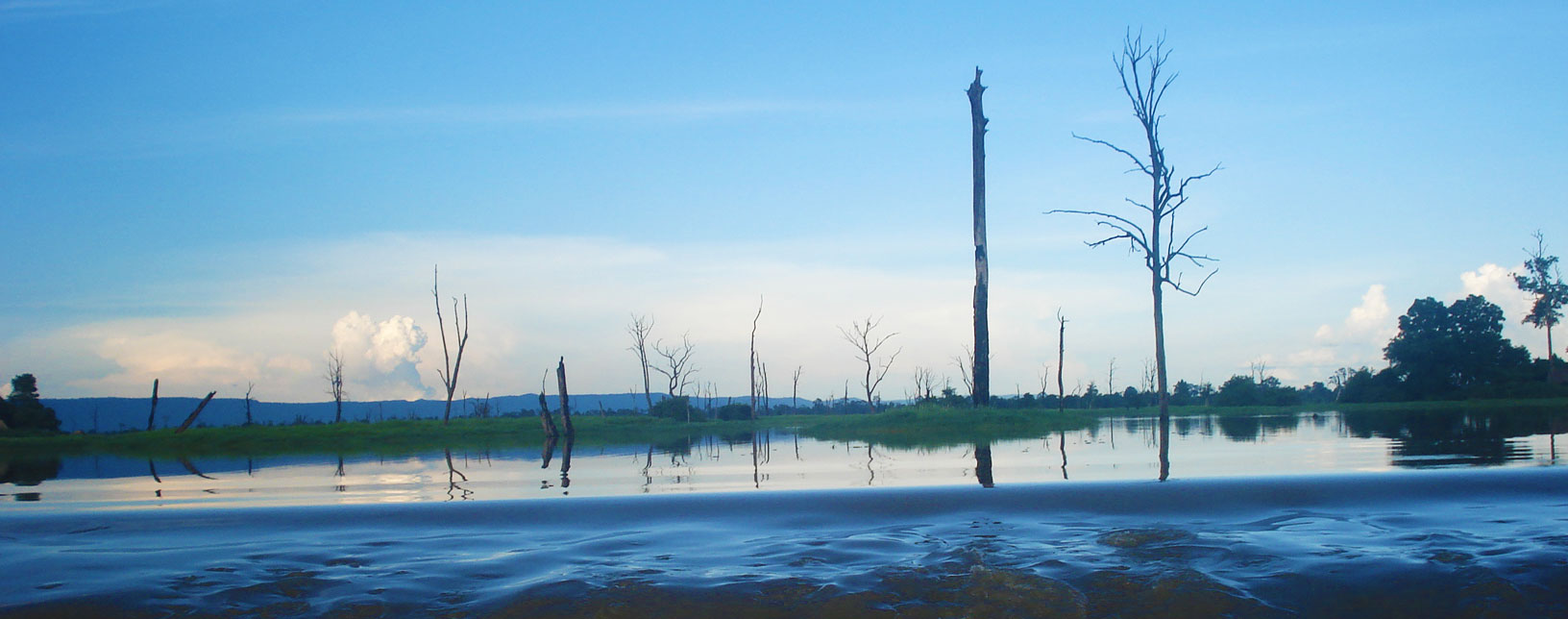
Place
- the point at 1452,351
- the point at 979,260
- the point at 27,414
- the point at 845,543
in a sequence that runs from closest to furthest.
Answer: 1. the point at 845,543
2. the point at 979,260
3. the point at 27,414
4. the point at 1452,351

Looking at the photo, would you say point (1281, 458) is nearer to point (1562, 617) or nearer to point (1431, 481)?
point (1431, 481)

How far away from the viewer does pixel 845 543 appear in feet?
19.3

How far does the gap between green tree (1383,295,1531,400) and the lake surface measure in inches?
1749

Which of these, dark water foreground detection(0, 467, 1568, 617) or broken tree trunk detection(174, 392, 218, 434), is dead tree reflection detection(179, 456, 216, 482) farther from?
broken tree trunk detection(174, 392, 218, 434)

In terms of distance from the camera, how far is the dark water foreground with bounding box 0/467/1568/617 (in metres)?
4.55

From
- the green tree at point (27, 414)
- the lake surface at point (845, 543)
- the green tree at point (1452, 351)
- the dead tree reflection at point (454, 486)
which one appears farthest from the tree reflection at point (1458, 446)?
the green tree at point (27, 414)

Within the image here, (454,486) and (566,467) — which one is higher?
(454,486)

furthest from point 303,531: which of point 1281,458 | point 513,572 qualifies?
point 1281,458

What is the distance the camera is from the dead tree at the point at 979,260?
21.1 metres

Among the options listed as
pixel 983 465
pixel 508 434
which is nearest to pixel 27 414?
pixel 508 434

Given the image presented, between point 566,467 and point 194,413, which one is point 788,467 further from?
point 194,413

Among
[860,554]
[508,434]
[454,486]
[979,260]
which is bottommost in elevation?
[508,434]

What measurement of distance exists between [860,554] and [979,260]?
16.9m

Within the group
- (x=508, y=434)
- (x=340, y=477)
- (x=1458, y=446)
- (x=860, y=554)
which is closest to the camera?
(x=860, y=554)
